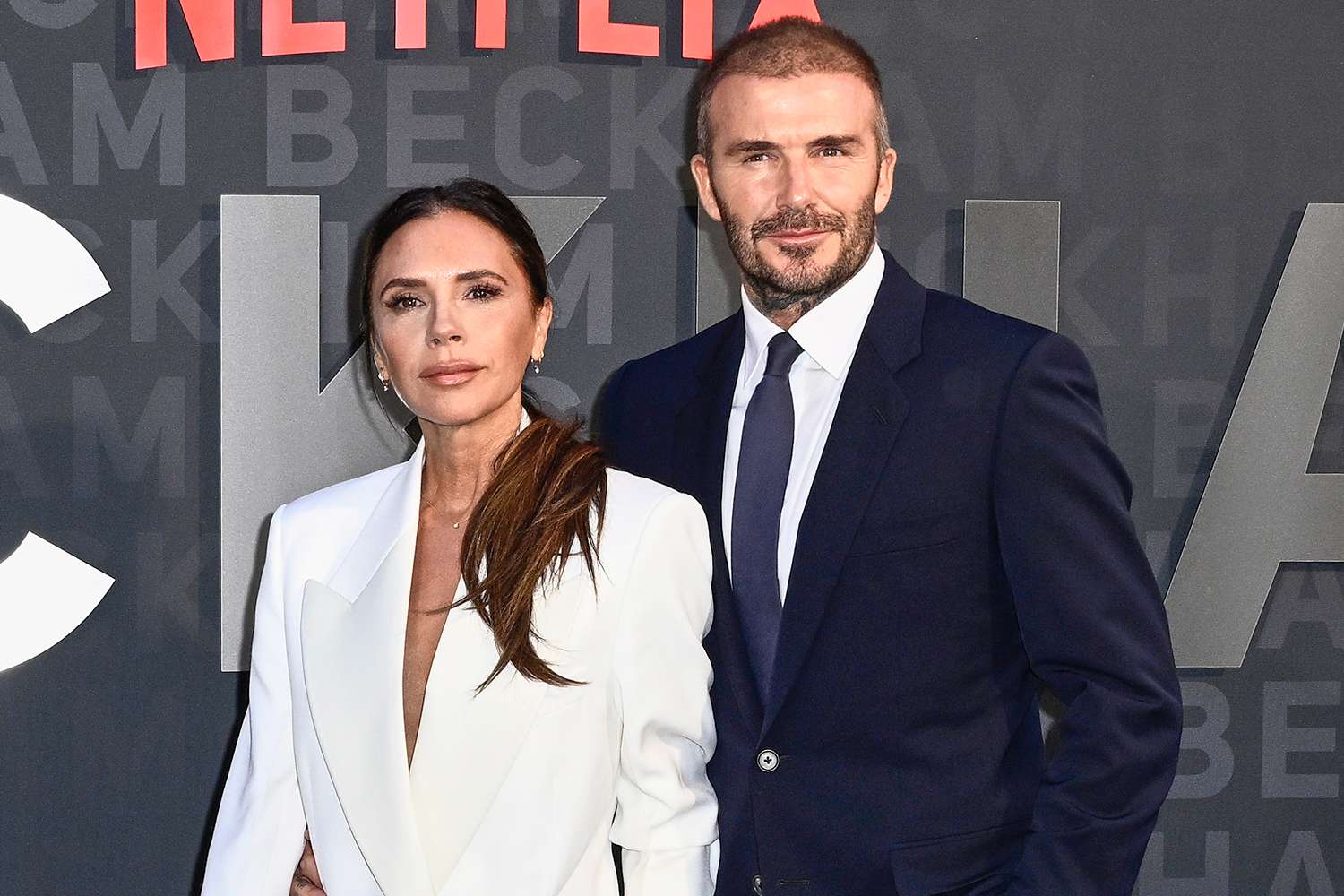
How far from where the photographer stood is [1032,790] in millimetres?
1819

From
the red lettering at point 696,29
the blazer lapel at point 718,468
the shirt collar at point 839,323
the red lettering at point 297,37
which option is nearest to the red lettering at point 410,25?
the red lettering at point 297,37

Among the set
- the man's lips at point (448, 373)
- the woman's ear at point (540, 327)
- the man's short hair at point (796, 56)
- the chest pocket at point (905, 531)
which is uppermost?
the man's short hair at point (796, 56)

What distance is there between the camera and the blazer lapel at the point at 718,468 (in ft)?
5.87

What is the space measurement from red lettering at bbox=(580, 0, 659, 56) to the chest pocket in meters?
1.67

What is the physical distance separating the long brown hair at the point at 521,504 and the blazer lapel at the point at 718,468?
0.16 metres

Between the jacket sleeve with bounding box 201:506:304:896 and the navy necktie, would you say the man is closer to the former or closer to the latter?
the navy necktie

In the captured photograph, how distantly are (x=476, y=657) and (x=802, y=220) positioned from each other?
0.74 metres

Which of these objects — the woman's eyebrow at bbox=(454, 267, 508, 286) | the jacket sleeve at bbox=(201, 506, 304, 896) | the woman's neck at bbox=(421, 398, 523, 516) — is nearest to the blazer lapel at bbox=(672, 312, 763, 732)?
the woman's neck at bbox=(421, 398, 523, 516)

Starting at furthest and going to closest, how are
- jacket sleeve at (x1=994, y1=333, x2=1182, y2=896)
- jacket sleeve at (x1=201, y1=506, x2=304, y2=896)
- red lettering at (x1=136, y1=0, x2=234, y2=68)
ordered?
red lettering at (x1=136, y1=0, x2=234, y2=68) < jacket sleeve at (x1=201, y1=506, x2=304, y2=896) < jacket sleeve at (x1=994, y1=333, x2=1182, y2=896)

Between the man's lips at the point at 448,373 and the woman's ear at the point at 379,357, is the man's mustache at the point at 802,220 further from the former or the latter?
the woman's ear at the point at 379,357

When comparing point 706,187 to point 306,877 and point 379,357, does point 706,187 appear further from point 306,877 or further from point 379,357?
point 306,877

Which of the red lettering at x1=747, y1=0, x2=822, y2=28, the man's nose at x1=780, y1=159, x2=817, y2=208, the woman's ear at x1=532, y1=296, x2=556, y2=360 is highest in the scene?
the red lettering at x1=747, y1=0, x2=822, y2=28

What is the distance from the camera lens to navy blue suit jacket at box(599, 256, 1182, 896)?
1645mm

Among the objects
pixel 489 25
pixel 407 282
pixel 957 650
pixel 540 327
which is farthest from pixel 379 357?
pixel 489 25
